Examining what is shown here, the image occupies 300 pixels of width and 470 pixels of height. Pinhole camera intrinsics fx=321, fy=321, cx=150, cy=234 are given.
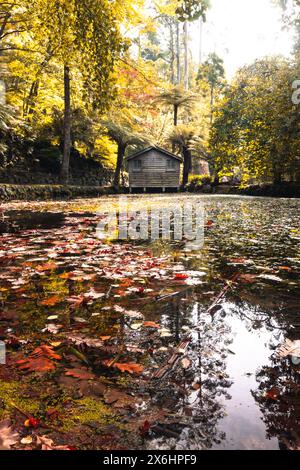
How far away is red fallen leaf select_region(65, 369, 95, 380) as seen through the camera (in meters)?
1.36

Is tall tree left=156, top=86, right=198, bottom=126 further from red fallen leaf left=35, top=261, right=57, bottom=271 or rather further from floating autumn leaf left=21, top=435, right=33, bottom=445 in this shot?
floating autumn leaf left=21, top=435, right=33, bottom=445

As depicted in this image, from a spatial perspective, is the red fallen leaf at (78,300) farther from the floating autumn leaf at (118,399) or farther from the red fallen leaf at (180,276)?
Answer: the floating autumn leaf at (118,399)

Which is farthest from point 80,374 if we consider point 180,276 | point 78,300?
point 180,276

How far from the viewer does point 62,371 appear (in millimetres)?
1407

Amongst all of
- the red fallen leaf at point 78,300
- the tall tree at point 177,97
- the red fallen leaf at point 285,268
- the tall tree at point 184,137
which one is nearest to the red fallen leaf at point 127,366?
the red fallen leaf at point 78,300

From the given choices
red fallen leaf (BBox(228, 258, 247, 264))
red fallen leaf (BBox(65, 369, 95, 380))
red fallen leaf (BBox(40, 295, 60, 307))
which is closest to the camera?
red fallen leaf (BBox(65, 369, 95, 380))

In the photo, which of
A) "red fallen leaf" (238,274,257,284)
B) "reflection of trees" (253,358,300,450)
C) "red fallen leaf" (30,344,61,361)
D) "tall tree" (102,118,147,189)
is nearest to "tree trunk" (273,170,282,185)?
"tall tree" (102,118,147,189)

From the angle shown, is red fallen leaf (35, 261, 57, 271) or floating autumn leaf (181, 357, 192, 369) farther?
red fallen leaf (35, 261, 57, 271)

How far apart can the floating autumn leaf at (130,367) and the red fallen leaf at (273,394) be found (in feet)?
1.73

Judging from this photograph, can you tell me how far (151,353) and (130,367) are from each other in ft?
0.55

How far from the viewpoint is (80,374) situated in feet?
4.53

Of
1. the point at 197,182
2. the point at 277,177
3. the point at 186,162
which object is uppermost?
the point at 186,162

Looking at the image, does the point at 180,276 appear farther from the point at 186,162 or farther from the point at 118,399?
the point at 186,162

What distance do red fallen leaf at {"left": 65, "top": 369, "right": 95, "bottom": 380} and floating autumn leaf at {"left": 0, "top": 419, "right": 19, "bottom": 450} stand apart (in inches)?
12.8
